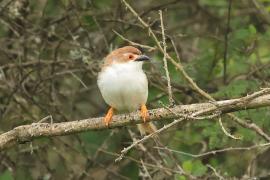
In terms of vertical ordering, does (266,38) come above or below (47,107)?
above

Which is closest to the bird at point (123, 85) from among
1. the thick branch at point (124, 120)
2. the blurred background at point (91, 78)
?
the thick branch at point (124, 120)

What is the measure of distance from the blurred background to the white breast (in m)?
0.77

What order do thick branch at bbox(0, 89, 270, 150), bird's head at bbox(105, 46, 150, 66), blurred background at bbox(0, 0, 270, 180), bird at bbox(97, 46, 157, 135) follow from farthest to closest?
blurred background at bbox(0, 0, 270, 180), bird's head at bbox(105, 46, 150, 66), bird at bbox(97, 46, 157, 135), thick branch at bbox(0, 89, 270, 150)

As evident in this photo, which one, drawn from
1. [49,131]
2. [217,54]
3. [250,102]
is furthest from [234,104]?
[217,54]

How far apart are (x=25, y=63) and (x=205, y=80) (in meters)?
1.85

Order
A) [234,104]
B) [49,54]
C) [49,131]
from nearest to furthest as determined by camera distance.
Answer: [234,104], [49,131], [49,54]

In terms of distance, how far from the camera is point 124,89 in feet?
19.0

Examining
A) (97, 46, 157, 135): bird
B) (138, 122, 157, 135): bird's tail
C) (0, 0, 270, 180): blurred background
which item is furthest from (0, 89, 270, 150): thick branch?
(0, 0, 270, 180): blurred background

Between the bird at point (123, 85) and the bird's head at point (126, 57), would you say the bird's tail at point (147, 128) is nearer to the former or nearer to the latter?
the bird at point (123, 85)

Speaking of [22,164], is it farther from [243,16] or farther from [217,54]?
[243,16]

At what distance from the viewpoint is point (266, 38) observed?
6.93 metres

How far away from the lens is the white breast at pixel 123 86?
581 centimetres

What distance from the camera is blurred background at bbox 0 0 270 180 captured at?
22.5 ft

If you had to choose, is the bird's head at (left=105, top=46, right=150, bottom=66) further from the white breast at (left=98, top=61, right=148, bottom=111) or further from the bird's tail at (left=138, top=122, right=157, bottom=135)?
the bird's tail at (left=138, top=122, right=157, bottom=135)
